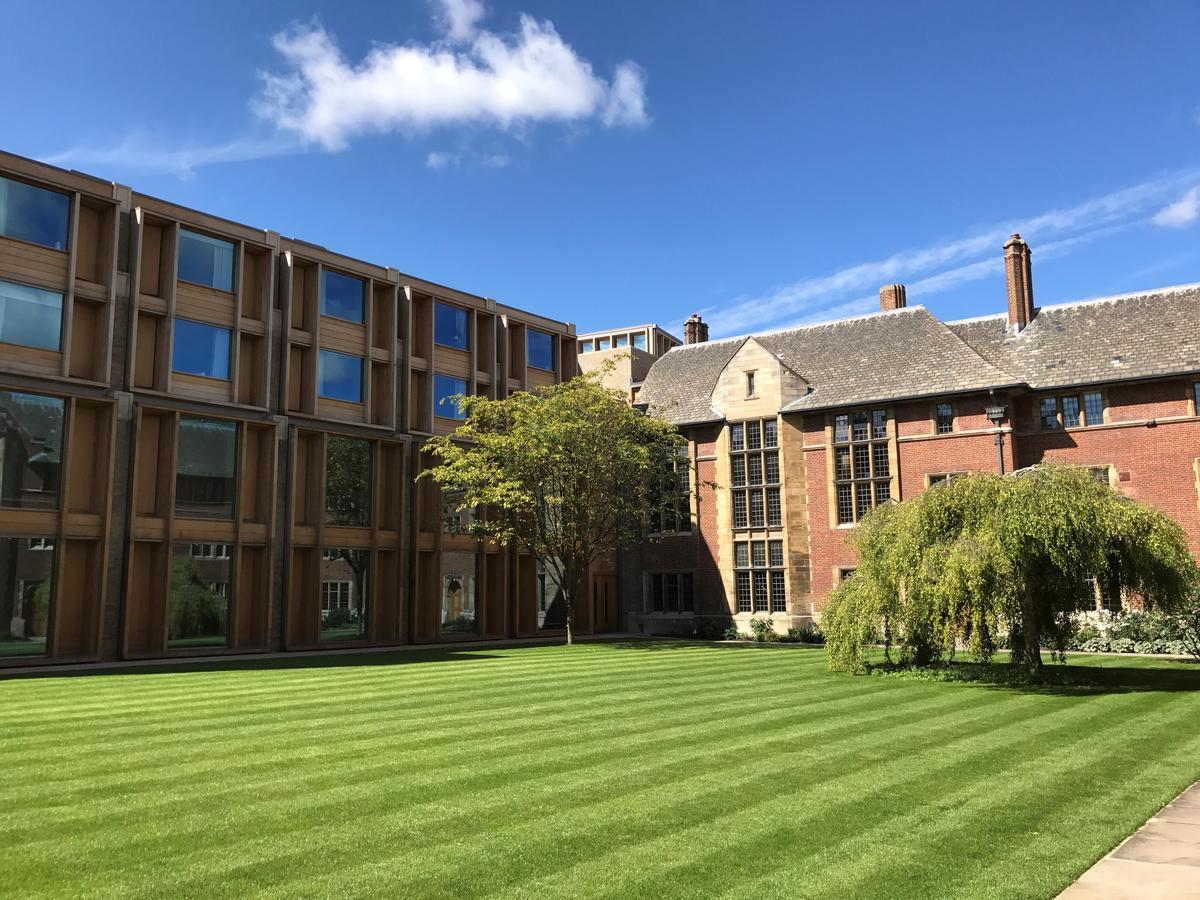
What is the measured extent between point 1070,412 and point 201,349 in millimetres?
30602

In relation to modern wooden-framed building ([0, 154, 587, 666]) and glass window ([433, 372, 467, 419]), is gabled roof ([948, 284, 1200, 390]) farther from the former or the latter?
modern wooden-framed building ([0, 154, 587, 666])

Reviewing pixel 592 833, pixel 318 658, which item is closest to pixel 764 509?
pixel 318 658

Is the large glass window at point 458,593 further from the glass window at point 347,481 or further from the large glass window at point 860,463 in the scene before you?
the large glass window at point 860,463

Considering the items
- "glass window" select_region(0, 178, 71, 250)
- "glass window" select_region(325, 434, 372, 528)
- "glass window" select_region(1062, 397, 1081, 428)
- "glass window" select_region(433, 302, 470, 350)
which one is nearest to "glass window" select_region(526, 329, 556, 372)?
"glass window" select_region(433, 302, 470, 350)

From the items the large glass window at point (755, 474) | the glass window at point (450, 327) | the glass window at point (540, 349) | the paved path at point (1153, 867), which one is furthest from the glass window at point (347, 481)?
the paved path at point (1153, 867)

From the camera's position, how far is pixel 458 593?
37.4m

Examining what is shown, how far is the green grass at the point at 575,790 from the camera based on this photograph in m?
6.22

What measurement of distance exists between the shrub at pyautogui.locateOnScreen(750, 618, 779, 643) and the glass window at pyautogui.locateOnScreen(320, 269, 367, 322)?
2044 cm

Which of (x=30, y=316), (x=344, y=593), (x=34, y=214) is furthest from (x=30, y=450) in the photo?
(x=344, y=593)

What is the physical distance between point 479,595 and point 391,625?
4710 mm

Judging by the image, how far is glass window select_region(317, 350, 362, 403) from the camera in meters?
33.4

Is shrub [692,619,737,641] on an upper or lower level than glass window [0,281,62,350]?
lower

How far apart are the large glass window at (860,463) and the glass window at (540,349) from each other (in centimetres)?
1351

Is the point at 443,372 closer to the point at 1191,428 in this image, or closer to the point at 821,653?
the point at 821,653
